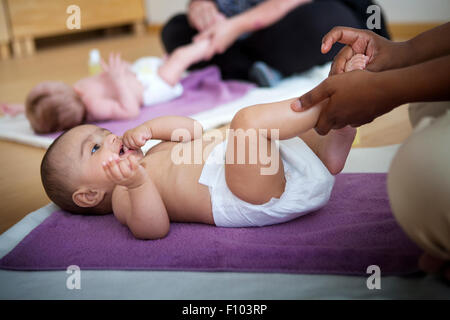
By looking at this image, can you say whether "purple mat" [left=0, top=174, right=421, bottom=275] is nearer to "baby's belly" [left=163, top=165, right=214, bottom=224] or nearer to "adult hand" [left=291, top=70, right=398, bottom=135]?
"baby's belly" [left=163, top=165, right=214, bottom=224]

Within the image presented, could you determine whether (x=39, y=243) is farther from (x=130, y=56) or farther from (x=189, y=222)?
(x=130, y=56)

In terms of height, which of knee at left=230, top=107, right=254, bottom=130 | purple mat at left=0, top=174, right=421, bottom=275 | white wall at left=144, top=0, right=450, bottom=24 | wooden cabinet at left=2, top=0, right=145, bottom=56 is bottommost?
purple mat at left=0, top=174, right=421, bottom=275

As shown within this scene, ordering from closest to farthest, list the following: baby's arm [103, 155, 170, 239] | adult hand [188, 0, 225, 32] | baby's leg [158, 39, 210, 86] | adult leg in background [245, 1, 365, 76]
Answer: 1. baby's arm [103, 155, 170, 239]
2. adult leg in background [245, 1, 365, 76]
3. baby's leg [158, 39, 210, 86]
4. adult hand [188, 0, 225, 32]

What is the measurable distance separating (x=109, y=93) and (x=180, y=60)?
304mm

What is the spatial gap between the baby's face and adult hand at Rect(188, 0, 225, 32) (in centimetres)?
102

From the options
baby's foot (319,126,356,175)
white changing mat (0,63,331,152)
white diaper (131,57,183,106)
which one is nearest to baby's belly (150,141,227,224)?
baby's foot (319,126,356,175)

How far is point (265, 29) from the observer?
1.67m

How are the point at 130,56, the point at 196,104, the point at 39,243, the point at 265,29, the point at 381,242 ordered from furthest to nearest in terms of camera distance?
the point at 130,56 < the point at 265,29 < the point at 196,104 < the point at 39,243 < the point at 381,242

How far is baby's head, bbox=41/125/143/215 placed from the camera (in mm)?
825

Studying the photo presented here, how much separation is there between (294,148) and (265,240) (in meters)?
0.17

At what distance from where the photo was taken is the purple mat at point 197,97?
144 cm

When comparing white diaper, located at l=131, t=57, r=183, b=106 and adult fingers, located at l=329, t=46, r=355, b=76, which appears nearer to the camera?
adult fingers, located at l=329, t=46, r=355, b=76

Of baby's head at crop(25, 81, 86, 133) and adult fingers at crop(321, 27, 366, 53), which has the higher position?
adult fingers at crop(321, 27, 366, 53)

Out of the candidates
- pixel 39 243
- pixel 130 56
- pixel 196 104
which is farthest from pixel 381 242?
pixel 130 56
